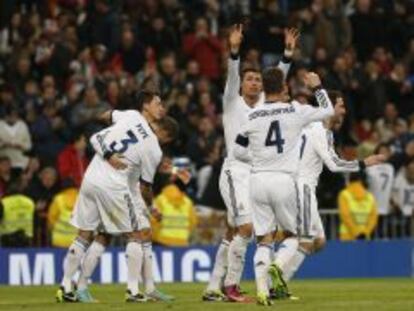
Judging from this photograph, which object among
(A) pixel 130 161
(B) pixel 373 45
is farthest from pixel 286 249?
(B) pixel 373 45

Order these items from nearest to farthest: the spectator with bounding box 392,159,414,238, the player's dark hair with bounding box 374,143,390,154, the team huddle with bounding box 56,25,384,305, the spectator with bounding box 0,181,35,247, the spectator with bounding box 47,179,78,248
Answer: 1. the team huddle with bounding box 56,25,384,305
2. the spectator with bounding box 0,181,35,247
3. the spectator with bounding box 47,179,78,248
4. the player's dark hair with bounding box 374,143,390,154
5. the spectator with bounding box 392,159,414,238

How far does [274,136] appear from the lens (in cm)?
1798

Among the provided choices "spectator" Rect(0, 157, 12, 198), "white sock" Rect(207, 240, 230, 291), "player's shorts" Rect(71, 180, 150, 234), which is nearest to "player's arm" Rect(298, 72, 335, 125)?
"white sock" Rect(207, 240, 230, 291)

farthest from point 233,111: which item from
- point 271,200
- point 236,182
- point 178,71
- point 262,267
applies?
point 178,71

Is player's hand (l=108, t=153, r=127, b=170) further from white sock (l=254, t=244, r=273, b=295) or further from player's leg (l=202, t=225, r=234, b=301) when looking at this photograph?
white sock (l=254, t=244, r=273, b=295)

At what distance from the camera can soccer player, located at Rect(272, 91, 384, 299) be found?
62.0ft

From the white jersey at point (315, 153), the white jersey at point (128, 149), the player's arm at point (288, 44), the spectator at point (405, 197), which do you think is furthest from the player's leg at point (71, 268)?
the spectator at point (405, 197)

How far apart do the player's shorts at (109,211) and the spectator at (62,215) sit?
7.35m

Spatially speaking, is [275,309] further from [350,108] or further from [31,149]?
[350,108]

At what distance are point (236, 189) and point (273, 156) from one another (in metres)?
1.34

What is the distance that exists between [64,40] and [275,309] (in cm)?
1446

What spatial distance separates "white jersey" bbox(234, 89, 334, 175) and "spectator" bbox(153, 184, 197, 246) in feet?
30.2

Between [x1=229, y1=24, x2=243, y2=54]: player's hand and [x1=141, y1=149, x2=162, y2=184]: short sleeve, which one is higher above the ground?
[x1=229, y1=24, x2=243, y2=54]: player's hand

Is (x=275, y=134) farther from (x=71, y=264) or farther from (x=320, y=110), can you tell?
(x=71, y=264)
